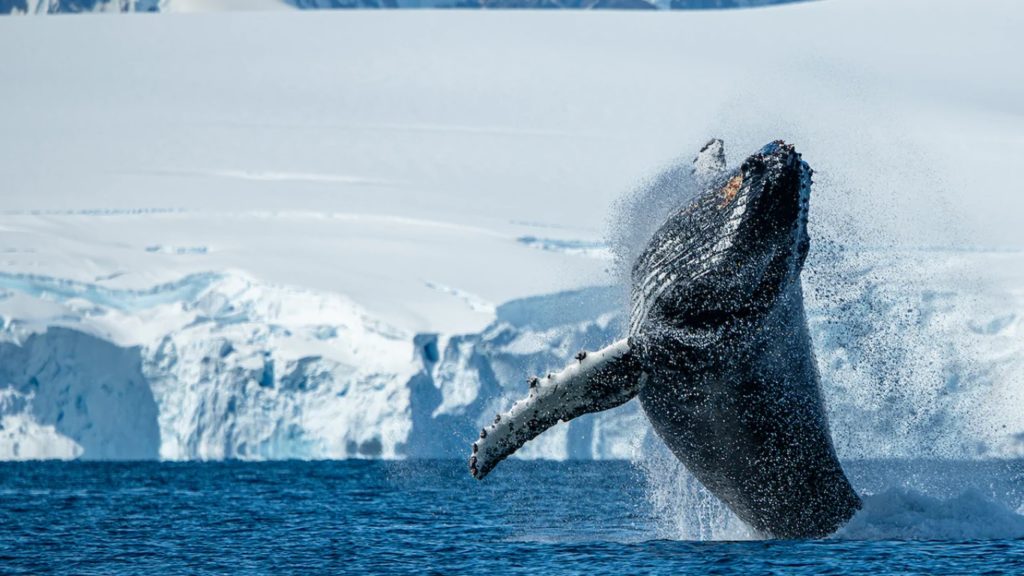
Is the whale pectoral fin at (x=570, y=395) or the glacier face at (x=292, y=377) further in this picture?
the glacier face at (x=292, y=377)

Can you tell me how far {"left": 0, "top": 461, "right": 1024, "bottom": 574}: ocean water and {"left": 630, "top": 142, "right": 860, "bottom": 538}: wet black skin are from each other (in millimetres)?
852

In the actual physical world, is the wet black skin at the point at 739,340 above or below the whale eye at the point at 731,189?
below

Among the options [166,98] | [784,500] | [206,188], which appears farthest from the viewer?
[166,98]

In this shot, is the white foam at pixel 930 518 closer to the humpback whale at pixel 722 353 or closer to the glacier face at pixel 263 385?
the humpback whale at pixel 722 353

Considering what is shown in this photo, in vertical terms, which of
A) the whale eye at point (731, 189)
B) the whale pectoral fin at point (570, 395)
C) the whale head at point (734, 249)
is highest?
the whale eye at point (731, 189)

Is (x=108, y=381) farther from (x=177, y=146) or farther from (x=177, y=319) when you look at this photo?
(x=177, y=146)

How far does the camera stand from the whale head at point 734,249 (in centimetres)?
948

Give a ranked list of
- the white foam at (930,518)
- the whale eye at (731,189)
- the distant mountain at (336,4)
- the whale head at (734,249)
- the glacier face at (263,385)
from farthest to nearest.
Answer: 1. the distant mountain at (336,4)
2. the glacier face at (263,385)
3. the white foam at (930,518)
4. the whale eye at (731,189)
5. the whale head at (734,249)

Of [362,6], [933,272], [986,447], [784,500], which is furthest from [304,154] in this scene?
[362,6]

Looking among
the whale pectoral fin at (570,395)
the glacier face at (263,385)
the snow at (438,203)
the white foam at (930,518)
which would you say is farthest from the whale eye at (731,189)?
the glacier face at (263,385)

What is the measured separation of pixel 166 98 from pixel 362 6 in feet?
231

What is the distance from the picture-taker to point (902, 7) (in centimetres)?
8969

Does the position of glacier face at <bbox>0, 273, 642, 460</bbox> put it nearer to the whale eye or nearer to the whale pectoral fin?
the whale pectoral fin

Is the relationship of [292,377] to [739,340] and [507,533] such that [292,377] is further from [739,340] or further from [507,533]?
[739,340]
